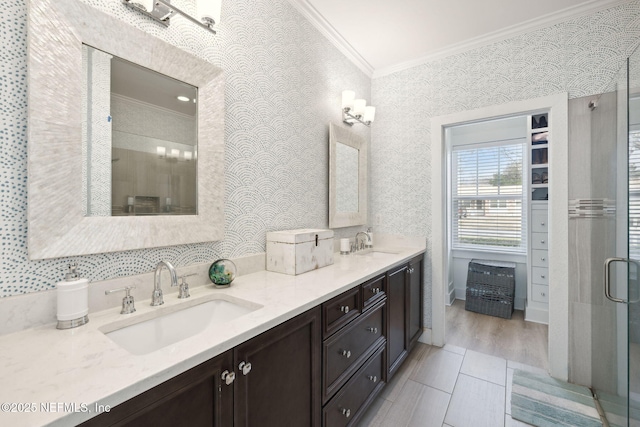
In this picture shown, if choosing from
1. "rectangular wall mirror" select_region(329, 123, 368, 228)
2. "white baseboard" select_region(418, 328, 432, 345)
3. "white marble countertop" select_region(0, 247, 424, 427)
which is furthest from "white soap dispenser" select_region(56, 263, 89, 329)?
"white baseboard" select_region(418, 328, 432, 345)

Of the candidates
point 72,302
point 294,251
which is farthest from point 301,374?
point 72,302

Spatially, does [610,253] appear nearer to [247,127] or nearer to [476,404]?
[476,404]

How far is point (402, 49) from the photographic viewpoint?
2662mm

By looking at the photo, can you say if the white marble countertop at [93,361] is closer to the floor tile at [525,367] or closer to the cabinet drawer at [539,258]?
the floor tile at [525,367]

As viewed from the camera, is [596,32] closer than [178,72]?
No

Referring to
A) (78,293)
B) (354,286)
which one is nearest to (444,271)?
(354,286)

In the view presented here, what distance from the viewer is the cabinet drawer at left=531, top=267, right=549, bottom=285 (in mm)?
3139

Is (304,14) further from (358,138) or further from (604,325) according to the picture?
(604,325)

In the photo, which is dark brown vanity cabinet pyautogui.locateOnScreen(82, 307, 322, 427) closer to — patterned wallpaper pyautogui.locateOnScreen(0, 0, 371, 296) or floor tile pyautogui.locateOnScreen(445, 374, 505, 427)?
patterned wallpaper pyautogui.locateOnScreen(0, 0, 371, 296)

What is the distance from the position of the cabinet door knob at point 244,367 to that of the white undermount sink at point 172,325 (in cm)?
25

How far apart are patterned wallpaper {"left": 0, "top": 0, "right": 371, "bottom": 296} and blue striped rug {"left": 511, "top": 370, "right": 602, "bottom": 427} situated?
174cm

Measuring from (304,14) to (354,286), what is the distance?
6.61 ft

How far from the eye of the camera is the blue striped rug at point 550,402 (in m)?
1.74

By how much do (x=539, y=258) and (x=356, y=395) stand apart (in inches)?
111
